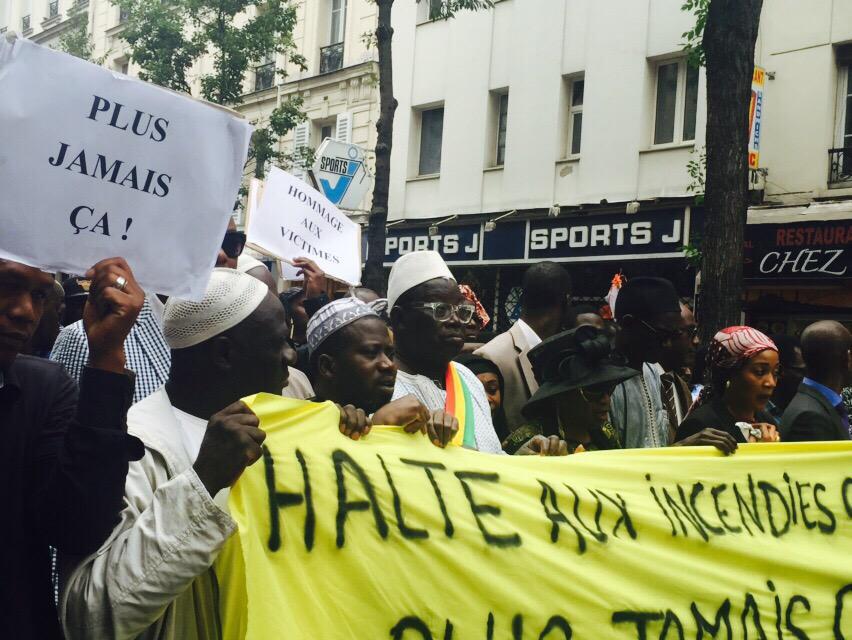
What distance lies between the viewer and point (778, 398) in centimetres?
709

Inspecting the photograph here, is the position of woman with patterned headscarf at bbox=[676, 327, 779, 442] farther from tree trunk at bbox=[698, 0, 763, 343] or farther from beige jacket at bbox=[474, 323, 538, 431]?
tree trunk at bbox=[698, 0, 763, 343]

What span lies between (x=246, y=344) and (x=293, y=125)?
18.0m

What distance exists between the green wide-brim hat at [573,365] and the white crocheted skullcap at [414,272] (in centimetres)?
52

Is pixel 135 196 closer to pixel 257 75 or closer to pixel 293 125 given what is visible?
pixel 293 125

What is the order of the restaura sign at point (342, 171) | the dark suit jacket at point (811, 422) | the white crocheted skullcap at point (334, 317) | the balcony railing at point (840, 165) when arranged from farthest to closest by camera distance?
the balcony railing at point (840, 165) → the restaura sign at point (342, 171) → the dark suit jacket at point (811, 422) → the white crocheted skullcap at point (334, 317)

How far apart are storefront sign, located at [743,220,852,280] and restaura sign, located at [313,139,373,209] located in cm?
540

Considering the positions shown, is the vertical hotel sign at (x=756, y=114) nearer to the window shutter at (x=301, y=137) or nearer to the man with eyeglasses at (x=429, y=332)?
the man with eyeglasses at (x=429, y=332)

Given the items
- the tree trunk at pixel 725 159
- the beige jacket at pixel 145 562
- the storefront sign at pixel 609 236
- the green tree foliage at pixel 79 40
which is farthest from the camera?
the green tree foliage at pixel 79 40

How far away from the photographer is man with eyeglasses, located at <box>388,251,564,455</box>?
3.77 metres

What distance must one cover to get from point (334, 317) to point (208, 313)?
0.90m

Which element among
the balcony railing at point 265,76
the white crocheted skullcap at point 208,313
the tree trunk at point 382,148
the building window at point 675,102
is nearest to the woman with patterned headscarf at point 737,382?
the white crocheted skullcap at point 208,313

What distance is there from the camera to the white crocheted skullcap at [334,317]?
11.1 feet

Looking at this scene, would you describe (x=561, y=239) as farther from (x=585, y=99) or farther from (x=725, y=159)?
(x=725, y=159)

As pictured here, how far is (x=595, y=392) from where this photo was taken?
12.8ft
